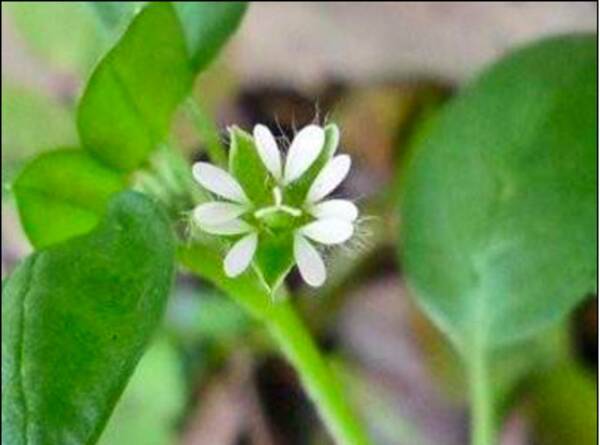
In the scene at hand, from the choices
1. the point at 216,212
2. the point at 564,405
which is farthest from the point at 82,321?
the point at 564,405

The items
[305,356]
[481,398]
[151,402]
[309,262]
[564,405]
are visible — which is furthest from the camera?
[151,402]

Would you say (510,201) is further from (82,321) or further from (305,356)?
(82,321)

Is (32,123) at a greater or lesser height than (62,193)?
greater

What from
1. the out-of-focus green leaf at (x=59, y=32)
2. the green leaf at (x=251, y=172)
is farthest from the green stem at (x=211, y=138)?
the out-of-focus green leaf at (x=59, y=32)

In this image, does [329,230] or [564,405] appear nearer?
[329,230]

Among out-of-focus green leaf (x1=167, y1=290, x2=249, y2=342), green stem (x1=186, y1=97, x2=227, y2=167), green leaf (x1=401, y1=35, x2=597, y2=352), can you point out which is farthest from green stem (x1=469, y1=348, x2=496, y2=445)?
out-of-focus green leaf (x1=167, y1=290, x2=249, y2=342)

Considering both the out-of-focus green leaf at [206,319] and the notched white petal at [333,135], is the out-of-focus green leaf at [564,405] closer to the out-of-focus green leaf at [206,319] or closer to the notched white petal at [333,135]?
the out-of-focus green leaf at [206,319]

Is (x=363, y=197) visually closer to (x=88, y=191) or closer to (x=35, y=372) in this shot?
(x=88, y=191)
